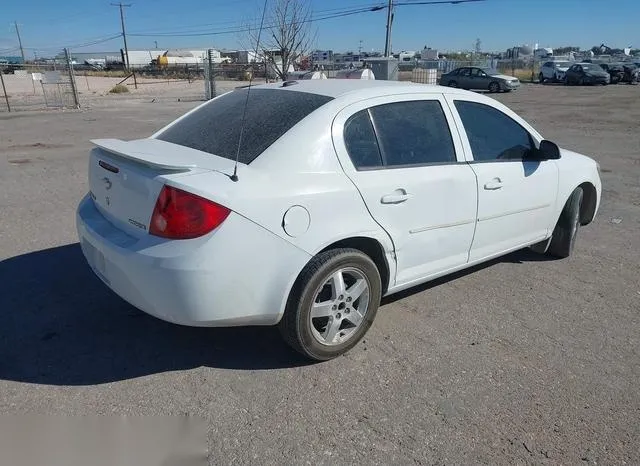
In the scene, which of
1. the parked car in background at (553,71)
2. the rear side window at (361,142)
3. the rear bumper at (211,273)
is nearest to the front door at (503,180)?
the rear side window at (361,142)

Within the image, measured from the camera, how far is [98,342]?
340 cm

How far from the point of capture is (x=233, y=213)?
270 cm

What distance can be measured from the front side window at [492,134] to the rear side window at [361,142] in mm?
904

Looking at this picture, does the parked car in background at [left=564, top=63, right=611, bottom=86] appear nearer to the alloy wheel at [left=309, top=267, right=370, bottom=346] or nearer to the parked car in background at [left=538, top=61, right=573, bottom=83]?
the parked car in background at [left=538, top=61, right=573, bottom=83]

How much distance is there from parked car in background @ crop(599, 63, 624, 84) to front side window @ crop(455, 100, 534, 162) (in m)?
42.0

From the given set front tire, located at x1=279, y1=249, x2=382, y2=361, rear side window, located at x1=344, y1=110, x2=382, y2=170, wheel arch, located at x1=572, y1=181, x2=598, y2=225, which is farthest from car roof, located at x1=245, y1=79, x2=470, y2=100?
wheel arch, located at x1=572, y1=181, x2=598, y2=225

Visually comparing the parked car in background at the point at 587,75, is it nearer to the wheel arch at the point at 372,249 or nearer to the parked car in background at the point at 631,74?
the parked car in background at the point at 631,74

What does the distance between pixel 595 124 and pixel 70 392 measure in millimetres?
17148

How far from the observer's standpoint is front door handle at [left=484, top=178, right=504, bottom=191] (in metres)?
3.88

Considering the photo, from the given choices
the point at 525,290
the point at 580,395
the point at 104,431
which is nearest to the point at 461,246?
the point at 525,290

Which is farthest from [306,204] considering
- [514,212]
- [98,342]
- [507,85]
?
A: [507,85]

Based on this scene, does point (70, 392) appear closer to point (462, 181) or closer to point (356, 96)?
point (356, 96)

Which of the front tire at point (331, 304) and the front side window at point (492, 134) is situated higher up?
the front side window at point (492, 134)

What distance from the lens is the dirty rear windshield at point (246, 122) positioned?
3154 millimetres
